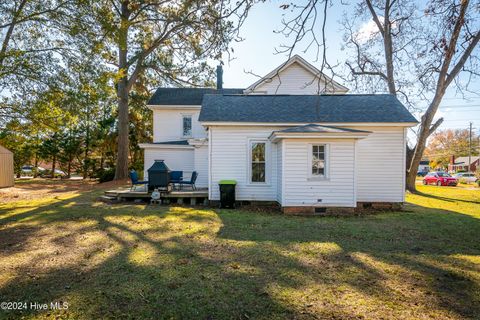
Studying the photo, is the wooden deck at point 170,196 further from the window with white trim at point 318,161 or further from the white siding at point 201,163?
the window with white trim at point 318,161

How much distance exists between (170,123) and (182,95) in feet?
9.58

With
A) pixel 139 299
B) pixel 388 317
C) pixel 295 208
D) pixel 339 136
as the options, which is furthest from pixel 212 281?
pixel 339 136

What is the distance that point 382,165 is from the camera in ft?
36.4

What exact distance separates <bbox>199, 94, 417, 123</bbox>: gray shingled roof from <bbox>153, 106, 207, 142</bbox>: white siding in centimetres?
764

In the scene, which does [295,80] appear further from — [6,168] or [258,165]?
[6,168]

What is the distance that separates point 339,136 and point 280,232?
14.3 ft

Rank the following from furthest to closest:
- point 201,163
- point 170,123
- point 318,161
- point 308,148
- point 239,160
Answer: point 170,123 → point 201,163 → point 239,160 → point 318,161 → point 308,148

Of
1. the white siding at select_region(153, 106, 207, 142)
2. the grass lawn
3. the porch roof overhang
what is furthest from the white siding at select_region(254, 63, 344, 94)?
the grass lawn

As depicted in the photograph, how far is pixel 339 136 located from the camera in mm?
9594

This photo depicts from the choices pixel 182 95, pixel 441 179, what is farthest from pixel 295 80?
pixel 441 179

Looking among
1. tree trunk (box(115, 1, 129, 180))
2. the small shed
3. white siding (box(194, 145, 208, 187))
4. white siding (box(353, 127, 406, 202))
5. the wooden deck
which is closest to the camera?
white siding (box(353, 127, 406, 202))

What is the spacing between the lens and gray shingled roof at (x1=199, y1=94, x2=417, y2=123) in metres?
11.3

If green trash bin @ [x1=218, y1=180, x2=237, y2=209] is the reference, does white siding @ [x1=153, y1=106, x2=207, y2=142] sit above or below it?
above

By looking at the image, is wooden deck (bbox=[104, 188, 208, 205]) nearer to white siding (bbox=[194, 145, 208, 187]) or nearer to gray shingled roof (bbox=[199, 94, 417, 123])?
gray shingled roof (bbox=[199, 94, 417, 123])
